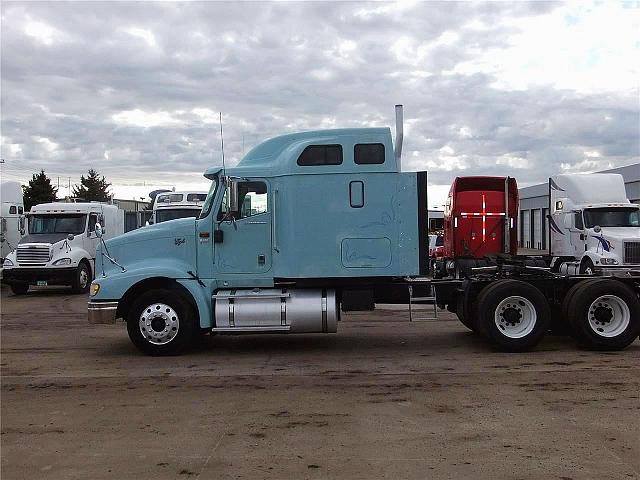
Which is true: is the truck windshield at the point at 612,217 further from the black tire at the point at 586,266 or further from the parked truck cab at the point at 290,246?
the parked truck cab at the point at 290,246

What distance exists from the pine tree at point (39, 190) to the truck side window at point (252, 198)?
68142mm

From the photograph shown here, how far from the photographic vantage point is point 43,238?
71.9ft

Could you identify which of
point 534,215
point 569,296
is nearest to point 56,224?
point 569,296

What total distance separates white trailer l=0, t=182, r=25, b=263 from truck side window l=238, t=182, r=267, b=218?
1701 cm

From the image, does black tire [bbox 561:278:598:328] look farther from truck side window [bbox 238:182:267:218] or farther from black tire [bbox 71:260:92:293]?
black tire [bbox 71:260:92:293]

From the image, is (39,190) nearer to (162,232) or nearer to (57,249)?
(57,249)

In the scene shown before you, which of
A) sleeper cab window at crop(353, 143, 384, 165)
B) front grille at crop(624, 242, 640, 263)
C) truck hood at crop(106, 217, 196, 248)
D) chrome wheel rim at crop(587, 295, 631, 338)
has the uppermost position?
sleeper cab window at crop(353, 143, 384, 165)

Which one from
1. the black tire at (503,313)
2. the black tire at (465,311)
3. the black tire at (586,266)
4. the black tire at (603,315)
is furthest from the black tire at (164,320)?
the black tire at (586,266)

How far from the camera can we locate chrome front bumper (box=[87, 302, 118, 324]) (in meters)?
10.2

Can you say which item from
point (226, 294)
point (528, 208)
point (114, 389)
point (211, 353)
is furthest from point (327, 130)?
point (528, 208)

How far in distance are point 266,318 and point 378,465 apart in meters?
4.85

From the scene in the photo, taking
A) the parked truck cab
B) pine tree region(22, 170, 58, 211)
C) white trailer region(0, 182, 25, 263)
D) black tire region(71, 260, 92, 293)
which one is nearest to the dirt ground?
the parked truck cab

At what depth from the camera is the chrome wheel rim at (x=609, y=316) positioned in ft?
34.2

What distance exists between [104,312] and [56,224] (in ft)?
44.6
